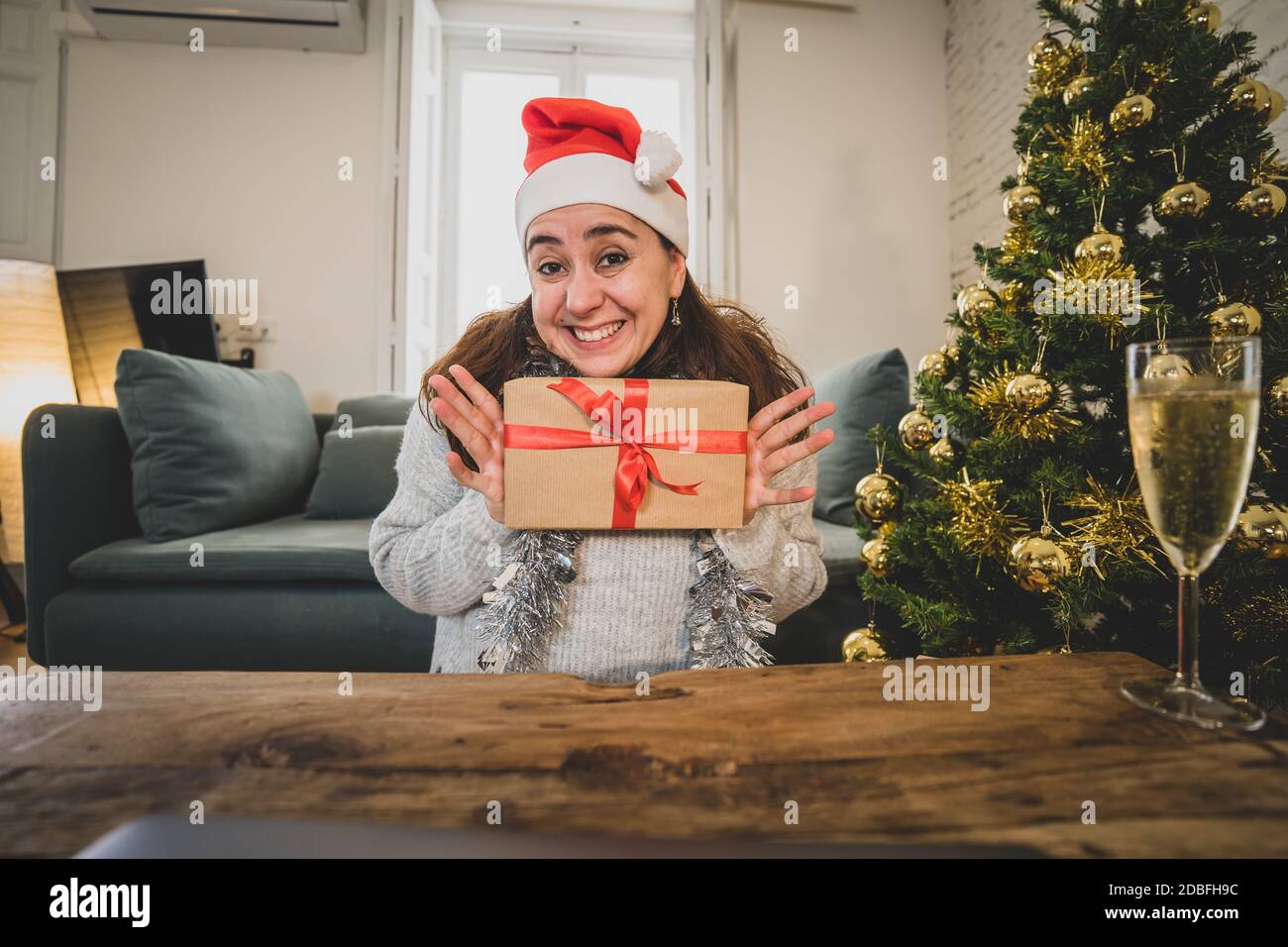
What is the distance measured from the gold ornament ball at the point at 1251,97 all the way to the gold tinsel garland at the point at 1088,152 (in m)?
0.18

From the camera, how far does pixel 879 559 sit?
1.25 meters

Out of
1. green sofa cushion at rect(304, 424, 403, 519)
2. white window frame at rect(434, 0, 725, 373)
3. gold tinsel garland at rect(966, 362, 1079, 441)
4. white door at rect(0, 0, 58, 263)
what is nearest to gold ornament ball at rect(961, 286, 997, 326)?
gold tinsel garland at rect(966, 362, 1079, 441)

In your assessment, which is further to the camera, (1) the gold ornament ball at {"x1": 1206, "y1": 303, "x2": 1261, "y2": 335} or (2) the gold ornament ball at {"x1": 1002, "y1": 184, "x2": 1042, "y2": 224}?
(2) the gold ornament ball at {"x1": 1002, "y1": 184, "x2": 1042, "y2": 224}

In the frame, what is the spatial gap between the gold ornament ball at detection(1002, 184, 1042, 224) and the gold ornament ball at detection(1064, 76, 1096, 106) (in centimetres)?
A: 14

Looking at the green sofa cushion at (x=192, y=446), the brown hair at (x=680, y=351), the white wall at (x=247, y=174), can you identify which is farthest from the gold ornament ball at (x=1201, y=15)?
the white wall at (x=247, y=174)

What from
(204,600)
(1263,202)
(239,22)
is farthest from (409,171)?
(1263,202)

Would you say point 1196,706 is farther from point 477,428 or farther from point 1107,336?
point 1107,336

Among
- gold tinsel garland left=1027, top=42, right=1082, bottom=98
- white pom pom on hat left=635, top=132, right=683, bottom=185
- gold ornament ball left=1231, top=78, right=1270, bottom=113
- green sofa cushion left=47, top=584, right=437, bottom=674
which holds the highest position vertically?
gold tinsel garland left=1027, top=42, right=1082, bottom=98

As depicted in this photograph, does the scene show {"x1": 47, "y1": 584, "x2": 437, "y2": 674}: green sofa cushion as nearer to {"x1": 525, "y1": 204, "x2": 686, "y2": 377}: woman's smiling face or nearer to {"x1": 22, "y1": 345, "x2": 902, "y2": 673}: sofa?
{"x1": 22, "y1": 345, "x2": 902, "y2": 673}: sofa

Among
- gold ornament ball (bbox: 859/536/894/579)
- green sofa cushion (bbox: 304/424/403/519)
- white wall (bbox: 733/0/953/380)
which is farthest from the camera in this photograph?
white wall (bbox: 733/0/953/380)

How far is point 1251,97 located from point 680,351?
99 cm

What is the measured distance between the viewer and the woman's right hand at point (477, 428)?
665 millimetres

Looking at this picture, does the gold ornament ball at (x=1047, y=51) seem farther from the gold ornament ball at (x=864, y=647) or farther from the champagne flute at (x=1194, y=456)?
the gold ornament ball at (x=864, y=647)

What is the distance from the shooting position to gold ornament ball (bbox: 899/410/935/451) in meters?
1.20
